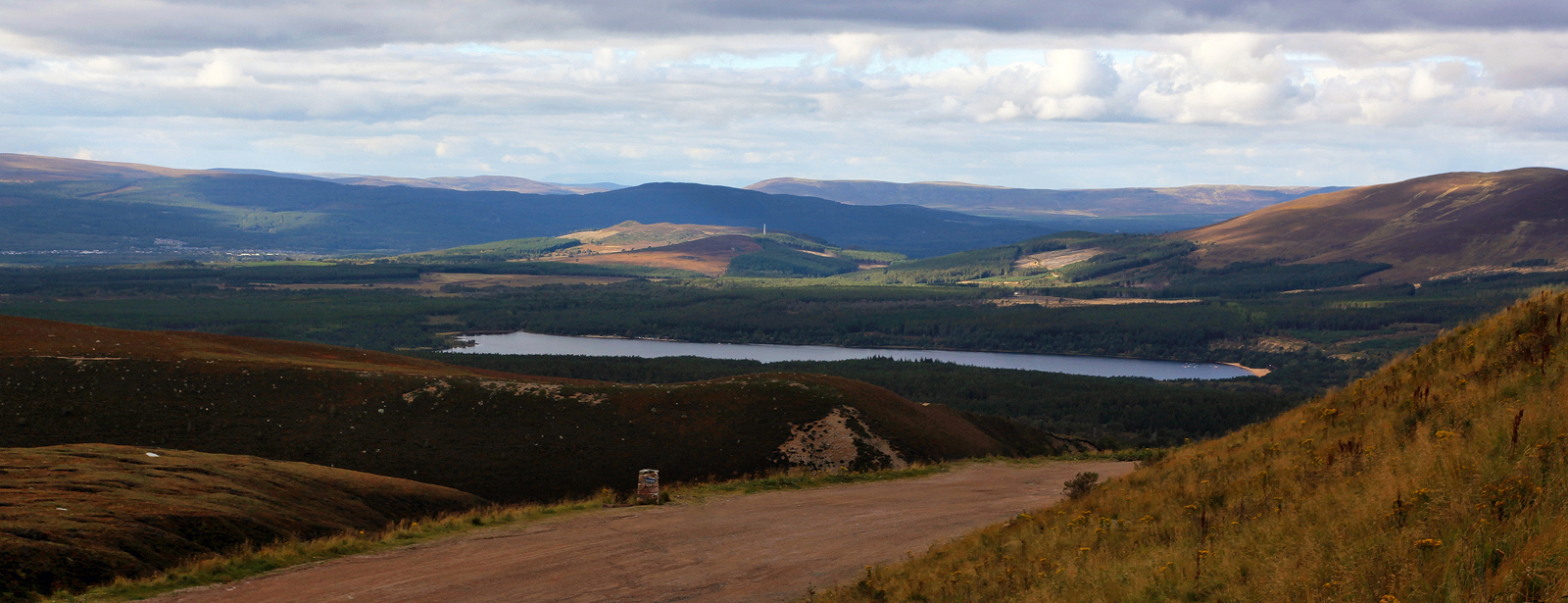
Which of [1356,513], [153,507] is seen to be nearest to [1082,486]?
[1356,513]

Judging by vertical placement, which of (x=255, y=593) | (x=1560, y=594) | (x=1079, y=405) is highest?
(x=1560, y=594)

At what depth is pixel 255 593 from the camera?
21969 millimetres

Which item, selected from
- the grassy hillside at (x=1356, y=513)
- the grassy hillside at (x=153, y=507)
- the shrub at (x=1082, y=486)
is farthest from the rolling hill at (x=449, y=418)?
the grassy hillside at (x=1356, y=513)

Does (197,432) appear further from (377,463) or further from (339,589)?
(339,589)

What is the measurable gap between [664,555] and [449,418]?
32.9m

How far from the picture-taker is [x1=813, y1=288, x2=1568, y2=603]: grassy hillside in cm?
1382

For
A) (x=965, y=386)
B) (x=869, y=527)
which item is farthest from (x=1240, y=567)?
(x=965, y=386)

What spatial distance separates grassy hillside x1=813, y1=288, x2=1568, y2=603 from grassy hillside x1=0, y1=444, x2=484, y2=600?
15327 millimetres

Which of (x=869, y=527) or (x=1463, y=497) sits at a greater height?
(x=1463, y=497)

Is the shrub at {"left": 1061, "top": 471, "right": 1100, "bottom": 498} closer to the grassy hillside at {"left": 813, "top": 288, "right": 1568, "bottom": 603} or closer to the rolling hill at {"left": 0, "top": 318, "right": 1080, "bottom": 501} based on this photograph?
the grassy hillside at {"left": 813, "top": 288, "right": 1568, "bottom": 603}

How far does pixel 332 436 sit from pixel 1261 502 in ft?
144

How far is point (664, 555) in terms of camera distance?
84.9 feet

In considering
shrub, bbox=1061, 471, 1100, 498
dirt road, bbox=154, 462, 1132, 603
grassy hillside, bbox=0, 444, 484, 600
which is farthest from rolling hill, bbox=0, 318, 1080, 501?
shrub, bbox=1061, 471, 1100, 498

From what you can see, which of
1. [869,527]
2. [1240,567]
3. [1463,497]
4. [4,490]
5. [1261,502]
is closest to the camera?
[1463,497]
